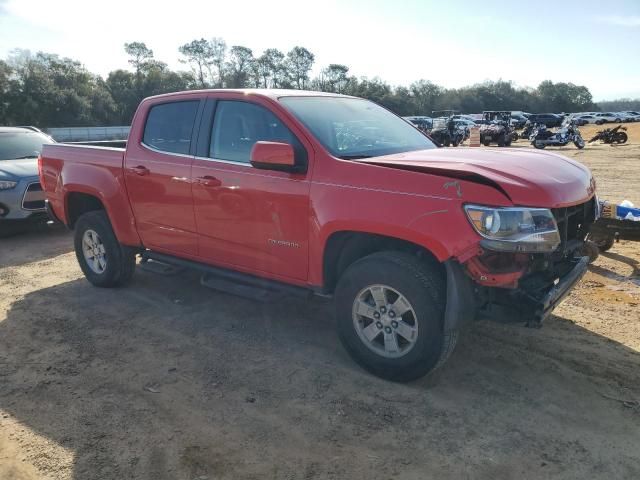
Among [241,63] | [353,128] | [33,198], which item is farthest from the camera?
[241,63]

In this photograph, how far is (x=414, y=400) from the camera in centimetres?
336

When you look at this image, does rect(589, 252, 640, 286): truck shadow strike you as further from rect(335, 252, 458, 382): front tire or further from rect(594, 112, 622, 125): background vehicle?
rect(594, 112, 622, 125): background vehicle

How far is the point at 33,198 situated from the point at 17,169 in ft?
1.96

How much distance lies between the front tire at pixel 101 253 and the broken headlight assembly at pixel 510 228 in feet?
12.6

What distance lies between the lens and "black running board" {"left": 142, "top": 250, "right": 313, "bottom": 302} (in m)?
4.05

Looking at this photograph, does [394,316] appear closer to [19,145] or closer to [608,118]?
[19,145]

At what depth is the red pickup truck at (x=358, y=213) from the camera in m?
Answer: 3.11

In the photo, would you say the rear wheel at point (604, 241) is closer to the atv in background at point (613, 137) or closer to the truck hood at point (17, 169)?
the truck hood at point (17, 169)

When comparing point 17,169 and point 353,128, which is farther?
point 17,169

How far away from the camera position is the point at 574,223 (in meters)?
3.76

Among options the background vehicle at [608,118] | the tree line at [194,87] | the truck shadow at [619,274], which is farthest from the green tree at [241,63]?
the truck shadow at [619,274]

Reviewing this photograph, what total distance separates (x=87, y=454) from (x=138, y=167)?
2764mm

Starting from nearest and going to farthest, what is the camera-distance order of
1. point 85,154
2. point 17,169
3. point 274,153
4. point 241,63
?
point 274,153 → point 85,154 → point 17,169 → point 241,63

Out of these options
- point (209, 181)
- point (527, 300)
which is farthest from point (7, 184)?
point (527, 300)
